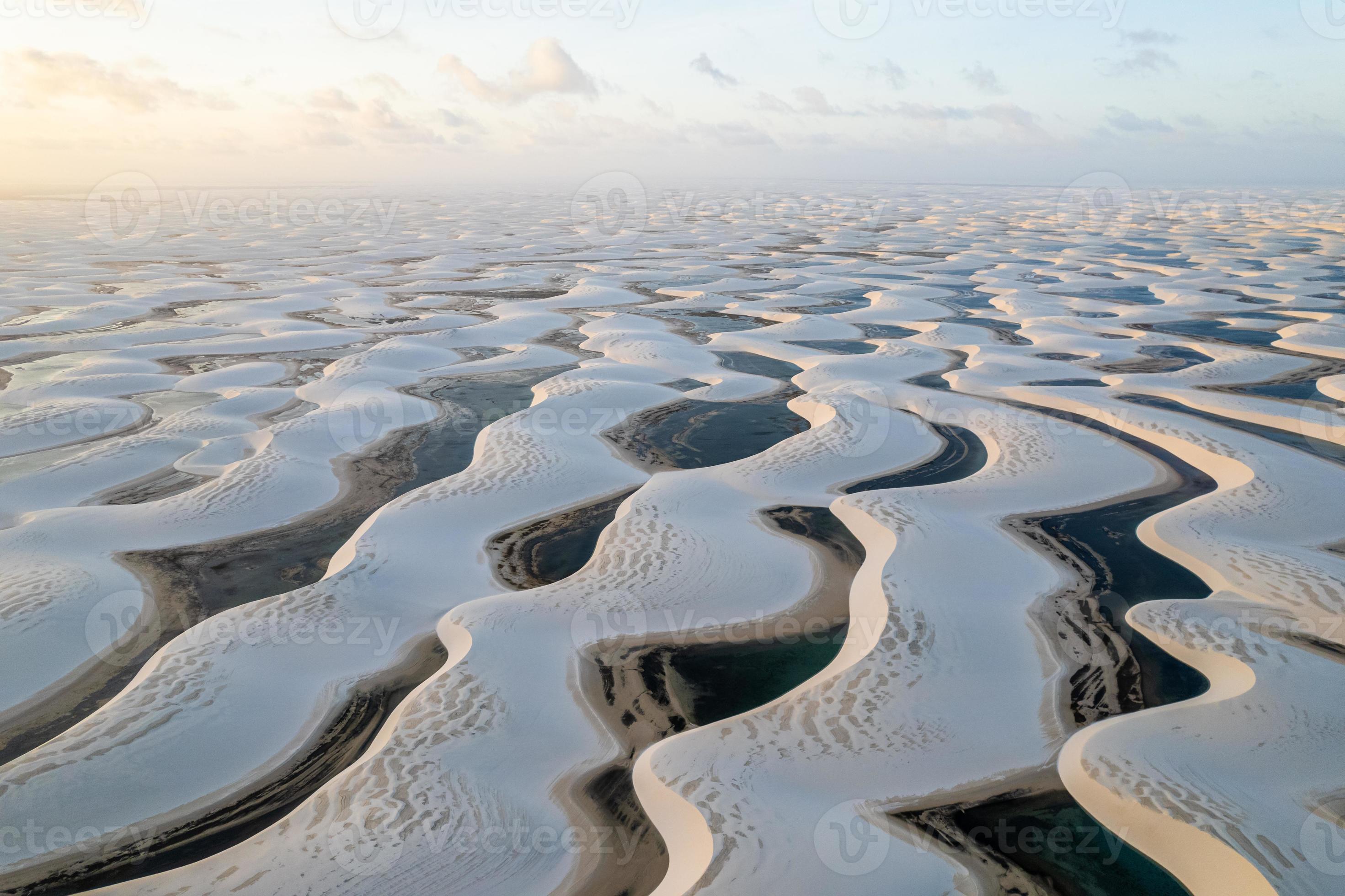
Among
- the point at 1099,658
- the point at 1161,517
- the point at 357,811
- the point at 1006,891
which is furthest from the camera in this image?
the point at 1161,517

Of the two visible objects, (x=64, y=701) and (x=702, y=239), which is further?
(x=702, y=239)

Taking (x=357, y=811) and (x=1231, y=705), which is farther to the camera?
(x=1231, y=705)

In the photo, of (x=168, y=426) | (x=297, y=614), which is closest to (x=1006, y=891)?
(x=297, y=614)

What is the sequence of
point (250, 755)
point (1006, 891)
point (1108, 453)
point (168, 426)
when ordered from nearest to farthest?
point (1006, 891)
point (250, 755)
point (1108, 453)
point (168, 426)

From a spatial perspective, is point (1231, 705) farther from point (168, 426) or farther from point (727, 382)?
point (168, 426)

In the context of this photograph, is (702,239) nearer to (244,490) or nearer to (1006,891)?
(244,490)

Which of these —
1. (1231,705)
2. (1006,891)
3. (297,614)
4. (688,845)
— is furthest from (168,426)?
(1231,705)
